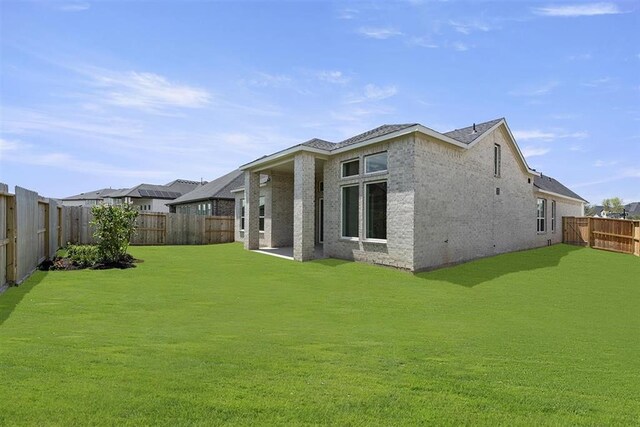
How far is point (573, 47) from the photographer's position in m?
10.1

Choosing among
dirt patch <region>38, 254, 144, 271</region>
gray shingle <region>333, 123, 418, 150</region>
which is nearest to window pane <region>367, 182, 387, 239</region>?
gray shingle <region>333, 123, 418, 150</region>

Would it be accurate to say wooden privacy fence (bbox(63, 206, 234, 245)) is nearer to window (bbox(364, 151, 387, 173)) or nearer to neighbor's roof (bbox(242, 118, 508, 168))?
neighbor's roof (bbox(242, 118, 508, 168))

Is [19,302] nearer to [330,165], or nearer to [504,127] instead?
[330,165]

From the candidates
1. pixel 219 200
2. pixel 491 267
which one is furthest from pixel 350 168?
pixel 219 200

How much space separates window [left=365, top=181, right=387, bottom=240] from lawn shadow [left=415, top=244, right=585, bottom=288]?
7.06 ft

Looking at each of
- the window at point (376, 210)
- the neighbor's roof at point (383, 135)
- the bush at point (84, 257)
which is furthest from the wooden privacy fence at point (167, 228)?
the window at point (376, 210)

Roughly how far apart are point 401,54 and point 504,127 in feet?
27.4

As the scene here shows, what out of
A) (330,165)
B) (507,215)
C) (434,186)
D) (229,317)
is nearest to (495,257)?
(507,215)

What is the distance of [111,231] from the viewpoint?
13086 millimetres

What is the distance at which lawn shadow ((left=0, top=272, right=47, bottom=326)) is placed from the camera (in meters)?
6.07

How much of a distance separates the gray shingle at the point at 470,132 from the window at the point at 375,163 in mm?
3462

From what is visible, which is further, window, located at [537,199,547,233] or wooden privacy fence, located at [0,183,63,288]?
window, located at [537,199,547,233]

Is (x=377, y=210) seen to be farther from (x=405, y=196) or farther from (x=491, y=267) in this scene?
(x=491, y=267)

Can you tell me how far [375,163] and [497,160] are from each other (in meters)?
7.29
